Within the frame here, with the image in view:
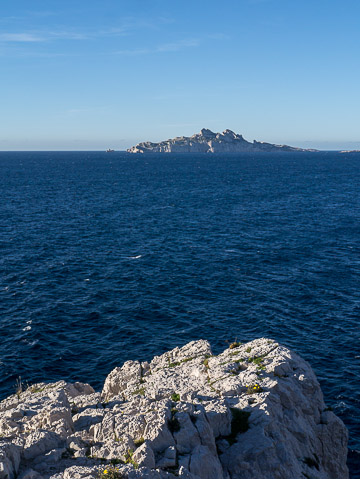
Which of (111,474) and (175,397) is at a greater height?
(111,474)

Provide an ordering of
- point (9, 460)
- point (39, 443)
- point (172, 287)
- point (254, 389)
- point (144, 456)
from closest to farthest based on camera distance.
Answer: point (9, 460) → point (144, 456) → point (39, 443) → point (254, 389) → point (172, 287)

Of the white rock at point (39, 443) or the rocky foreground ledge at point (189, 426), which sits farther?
the white rock at point (39, 443)

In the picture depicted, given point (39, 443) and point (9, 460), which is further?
point (39, 443)

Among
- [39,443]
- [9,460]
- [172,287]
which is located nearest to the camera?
[9,460]

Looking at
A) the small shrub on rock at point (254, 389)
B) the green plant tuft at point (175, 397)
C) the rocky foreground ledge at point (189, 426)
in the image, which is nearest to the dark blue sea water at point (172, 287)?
the rocky foreground ledge at point (189, 426)

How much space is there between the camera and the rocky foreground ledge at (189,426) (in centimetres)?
2070

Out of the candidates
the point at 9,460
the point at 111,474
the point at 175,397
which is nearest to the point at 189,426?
the point at 175,397

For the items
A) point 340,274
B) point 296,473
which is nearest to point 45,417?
point 296,473

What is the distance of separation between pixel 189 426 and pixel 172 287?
40.9 meters

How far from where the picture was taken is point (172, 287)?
6347 centimetres

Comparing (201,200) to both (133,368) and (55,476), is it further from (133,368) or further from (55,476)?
(55,476)

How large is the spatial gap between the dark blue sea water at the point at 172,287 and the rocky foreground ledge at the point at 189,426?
7971mm

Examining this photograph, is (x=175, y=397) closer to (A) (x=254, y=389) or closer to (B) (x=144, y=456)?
(A) (x=254, y=389)

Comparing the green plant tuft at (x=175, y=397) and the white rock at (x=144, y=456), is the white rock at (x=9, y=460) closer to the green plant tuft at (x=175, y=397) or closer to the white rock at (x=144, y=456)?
the white rock at (x=144, y=456)
